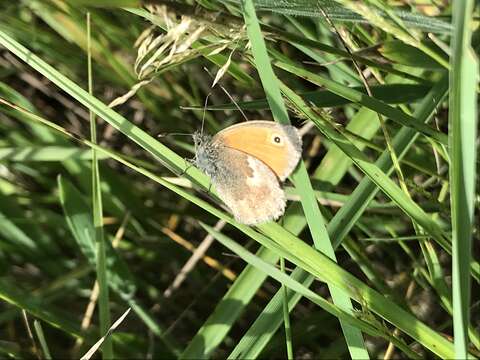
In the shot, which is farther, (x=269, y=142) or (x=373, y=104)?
(x=269, y=142)

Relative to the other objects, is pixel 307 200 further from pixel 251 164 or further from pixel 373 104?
pixel 251 164

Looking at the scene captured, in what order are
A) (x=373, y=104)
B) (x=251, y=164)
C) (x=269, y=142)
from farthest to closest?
(x=251, y=164)
(x=269, y=142)
(x=373, y=104)

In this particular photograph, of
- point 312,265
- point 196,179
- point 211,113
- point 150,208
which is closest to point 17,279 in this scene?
point 150,208

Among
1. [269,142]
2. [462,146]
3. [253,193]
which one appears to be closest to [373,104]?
[269,142]

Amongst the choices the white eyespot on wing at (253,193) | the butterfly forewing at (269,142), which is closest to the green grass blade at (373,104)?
the butterfly forewing at (269,142)

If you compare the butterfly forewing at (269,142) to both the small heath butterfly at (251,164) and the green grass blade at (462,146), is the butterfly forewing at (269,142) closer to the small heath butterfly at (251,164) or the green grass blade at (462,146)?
the small heath butterfly at (251,164)

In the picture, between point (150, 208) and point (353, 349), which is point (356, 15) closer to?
point (353, 349)
